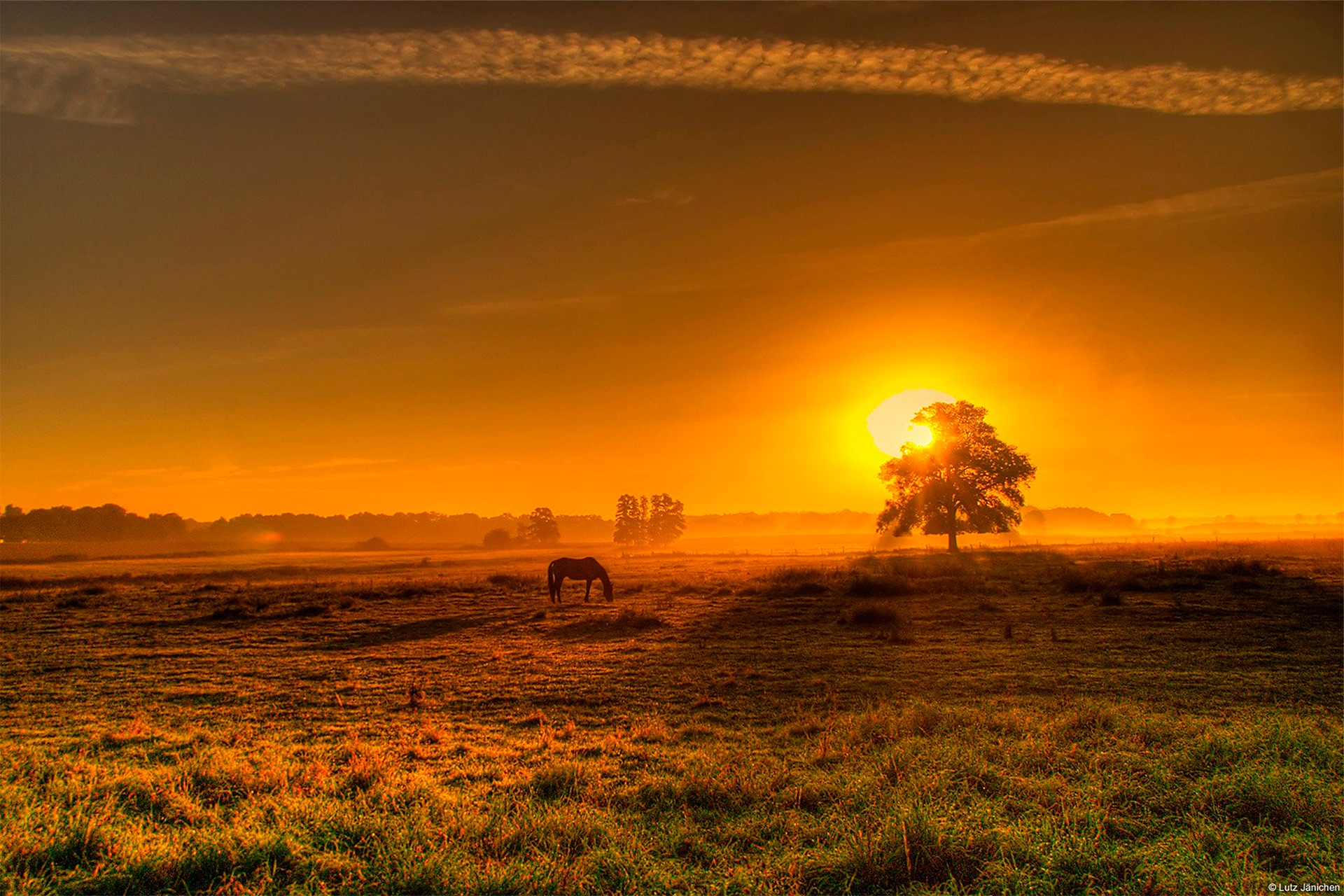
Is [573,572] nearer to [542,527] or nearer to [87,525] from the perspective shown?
[542,527]

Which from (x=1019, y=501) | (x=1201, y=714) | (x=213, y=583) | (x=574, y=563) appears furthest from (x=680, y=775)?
(x=1019, y=501)

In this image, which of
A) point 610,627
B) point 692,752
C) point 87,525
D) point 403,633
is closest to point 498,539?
point 87,525

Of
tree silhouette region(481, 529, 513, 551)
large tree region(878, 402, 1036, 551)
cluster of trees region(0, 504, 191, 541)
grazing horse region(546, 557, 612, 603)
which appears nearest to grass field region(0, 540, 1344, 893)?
grazing horse region(546, 557, 612, 603)

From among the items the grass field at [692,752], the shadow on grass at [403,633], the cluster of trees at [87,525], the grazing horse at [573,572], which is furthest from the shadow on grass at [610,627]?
the cluster of trees at [87,525]

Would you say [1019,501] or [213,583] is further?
[1019,501]

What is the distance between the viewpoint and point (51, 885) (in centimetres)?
551

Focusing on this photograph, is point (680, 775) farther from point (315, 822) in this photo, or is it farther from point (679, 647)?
point (679, 647)

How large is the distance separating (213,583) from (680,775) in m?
46.6

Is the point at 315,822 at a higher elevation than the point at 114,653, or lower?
higher

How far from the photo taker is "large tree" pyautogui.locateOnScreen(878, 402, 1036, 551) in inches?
2451

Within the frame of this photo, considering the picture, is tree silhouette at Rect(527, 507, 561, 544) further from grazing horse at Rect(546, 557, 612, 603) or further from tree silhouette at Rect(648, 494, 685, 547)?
grazing horse at Rect(546, 557, 612, 603)

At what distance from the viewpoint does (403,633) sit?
73.9ft

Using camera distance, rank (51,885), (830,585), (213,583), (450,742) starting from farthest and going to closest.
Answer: (213,583), (830,585), (450,742), (51,885)

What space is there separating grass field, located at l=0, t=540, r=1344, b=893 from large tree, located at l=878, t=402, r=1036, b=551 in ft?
127
